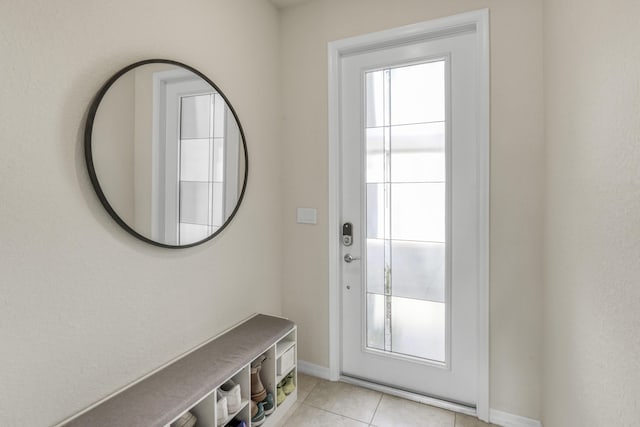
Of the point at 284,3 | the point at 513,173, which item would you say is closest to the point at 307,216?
the point at 513,173

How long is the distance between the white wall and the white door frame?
0.81m

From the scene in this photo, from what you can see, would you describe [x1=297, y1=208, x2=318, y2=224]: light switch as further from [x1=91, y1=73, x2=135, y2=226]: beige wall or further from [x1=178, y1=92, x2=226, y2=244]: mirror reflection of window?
[x1=91, y1=73, x2=135, y2=226]: beige wall

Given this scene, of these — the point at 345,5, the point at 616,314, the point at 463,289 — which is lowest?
the point at 463,289

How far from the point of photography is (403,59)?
1911 mm

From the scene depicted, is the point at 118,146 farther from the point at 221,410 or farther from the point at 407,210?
the point at 407,210

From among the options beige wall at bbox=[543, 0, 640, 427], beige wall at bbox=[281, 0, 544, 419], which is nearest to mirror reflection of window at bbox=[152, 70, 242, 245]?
beige wall at bbox=[281, 0, 544, 419]

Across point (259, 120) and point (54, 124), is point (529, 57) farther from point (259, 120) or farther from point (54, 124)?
point (54, 124)

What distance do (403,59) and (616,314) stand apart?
1.66 metres

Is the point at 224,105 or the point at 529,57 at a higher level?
the point at 529,57

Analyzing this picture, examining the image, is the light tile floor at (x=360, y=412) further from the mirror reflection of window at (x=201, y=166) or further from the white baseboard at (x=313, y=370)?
the mirror reflection of window at (x=201, y=166)

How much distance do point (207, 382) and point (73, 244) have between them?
2.44 feet

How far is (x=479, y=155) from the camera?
1736mm

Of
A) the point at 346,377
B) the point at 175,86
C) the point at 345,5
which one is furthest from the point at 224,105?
the point at 346,377

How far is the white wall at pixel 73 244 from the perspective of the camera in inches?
37.1
